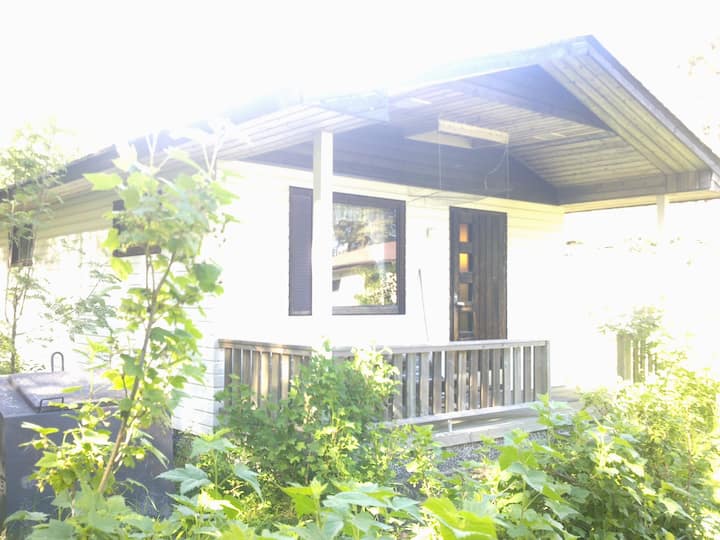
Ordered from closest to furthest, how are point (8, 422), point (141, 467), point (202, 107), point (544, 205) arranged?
point (8, 422)
point (141, 467)
point (202, 107)
point (544, 205)

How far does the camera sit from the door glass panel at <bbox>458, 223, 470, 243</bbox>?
30.0 ft

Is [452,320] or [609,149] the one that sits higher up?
[609,149]

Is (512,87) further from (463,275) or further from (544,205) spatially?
(544,205)

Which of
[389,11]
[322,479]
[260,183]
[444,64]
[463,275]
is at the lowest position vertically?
[322,479]

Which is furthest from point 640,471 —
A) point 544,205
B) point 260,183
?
point 544,205

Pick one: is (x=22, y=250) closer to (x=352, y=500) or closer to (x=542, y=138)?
(x=542, y=138)

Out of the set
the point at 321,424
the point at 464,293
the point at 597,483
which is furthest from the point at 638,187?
the point at 597,483

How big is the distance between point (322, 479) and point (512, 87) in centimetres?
346

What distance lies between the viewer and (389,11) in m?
30.5

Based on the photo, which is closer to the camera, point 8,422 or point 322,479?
point 8,422

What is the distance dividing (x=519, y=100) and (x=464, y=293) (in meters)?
3.62

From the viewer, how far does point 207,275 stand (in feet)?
5.60

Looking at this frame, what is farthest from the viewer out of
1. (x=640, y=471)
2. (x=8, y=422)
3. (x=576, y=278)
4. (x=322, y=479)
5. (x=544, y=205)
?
(x=576, y=278)

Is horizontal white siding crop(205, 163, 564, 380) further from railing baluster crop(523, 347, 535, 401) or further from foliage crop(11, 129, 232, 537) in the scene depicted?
foliage crop(11, 129, 232, 537)
